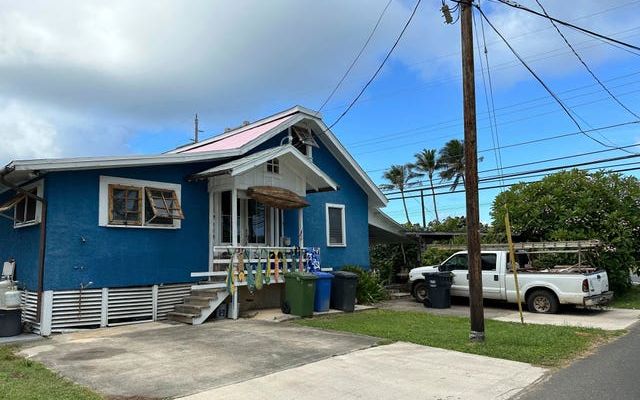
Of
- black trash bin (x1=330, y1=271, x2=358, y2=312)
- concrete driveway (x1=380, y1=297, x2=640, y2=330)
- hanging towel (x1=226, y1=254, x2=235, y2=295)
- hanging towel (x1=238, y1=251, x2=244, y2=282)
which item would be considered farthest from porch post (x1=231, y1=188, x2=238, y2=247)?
concrete driveway (x1=380, y1=297, x2=640, y2=330)

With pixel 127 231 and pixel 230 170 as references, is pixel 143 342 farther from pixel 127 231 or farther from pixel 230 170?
pixel 230 170

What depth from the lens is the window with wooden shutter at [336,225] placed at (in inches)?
728

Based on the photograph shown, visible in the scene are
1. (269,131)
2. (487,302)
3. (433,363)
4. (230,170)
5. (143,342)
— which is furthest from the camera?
(487,302)

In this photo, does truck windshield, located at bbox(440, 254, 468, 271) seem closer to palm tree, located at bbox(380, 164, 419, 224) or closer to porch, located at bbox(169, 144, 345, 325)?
porch, located at bbox(169, 144, 345, 325)

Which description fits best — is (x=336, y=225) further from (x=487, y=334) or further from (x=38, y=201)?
(x=38, y=201)

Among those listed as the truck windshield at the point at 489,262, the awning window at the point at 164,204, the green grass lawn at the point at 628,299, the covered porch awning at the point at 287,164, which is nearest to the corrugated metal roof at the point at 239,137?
A: the covered porch awning at the point at 287,164

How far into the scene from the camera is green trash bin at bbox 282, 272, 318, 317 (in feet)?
44.2

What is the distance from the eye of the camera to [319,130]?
18359mm

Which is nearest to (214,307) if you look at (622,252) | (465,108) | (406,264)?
(465,108)

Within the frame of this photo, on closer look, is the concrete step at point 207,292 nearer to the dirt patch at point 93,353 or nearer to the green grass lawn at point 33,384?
the dirt patch at point 93,353

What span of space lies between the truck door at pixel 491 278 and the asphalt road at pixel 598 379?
6426 mm

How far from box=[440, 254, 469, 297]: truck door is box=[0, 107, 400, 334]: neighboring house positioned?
14.8ft

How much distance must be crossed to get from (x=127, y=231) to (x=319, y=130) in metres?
8.02

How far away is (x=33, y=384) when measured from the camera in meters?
6.89
